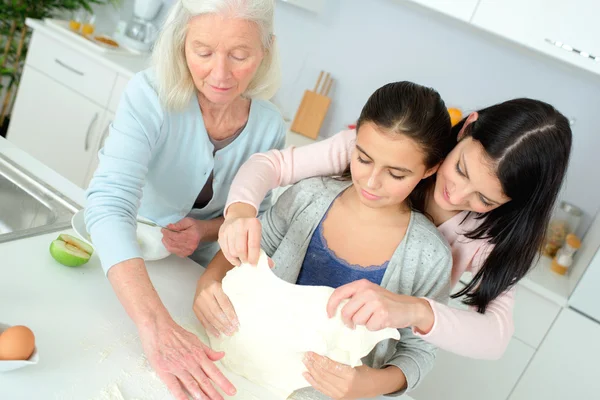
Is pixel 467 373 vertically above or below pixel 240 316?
below

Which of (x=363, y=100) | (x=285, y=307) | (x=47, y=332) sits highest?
(x=363, y=100)

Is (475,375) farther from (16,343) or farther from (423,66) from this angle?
(16,343)

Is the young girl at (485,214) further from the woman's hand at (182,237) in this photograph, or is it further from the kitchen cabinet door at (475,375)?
the kitchen cabinet door at (475,375)

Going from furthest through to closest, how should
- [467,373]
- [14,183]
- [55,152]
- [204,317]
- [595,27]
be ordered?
[55,152] < [467,373] < [595,27] < [14,183] < [204,317]

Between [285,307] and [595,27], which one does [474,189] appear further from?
[595,27]

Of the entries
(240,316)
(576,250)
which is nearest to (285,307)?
(240,316)

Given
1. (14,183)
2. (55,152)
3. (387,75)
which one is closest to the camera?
(14,183)

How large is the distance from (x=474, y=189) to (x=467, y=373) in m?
1.50

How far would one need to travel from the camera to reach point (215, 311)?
101 centimetres

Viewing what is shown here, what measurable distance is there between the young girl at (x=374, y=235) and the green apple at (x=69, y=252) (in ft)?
0.74

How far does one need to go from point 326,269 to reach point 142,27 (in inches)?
89.3

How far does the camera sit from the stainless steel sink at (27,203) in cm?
123

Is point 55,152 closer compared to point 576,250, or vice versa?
point 576,250

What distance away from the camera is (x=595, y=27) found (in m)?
1.99
